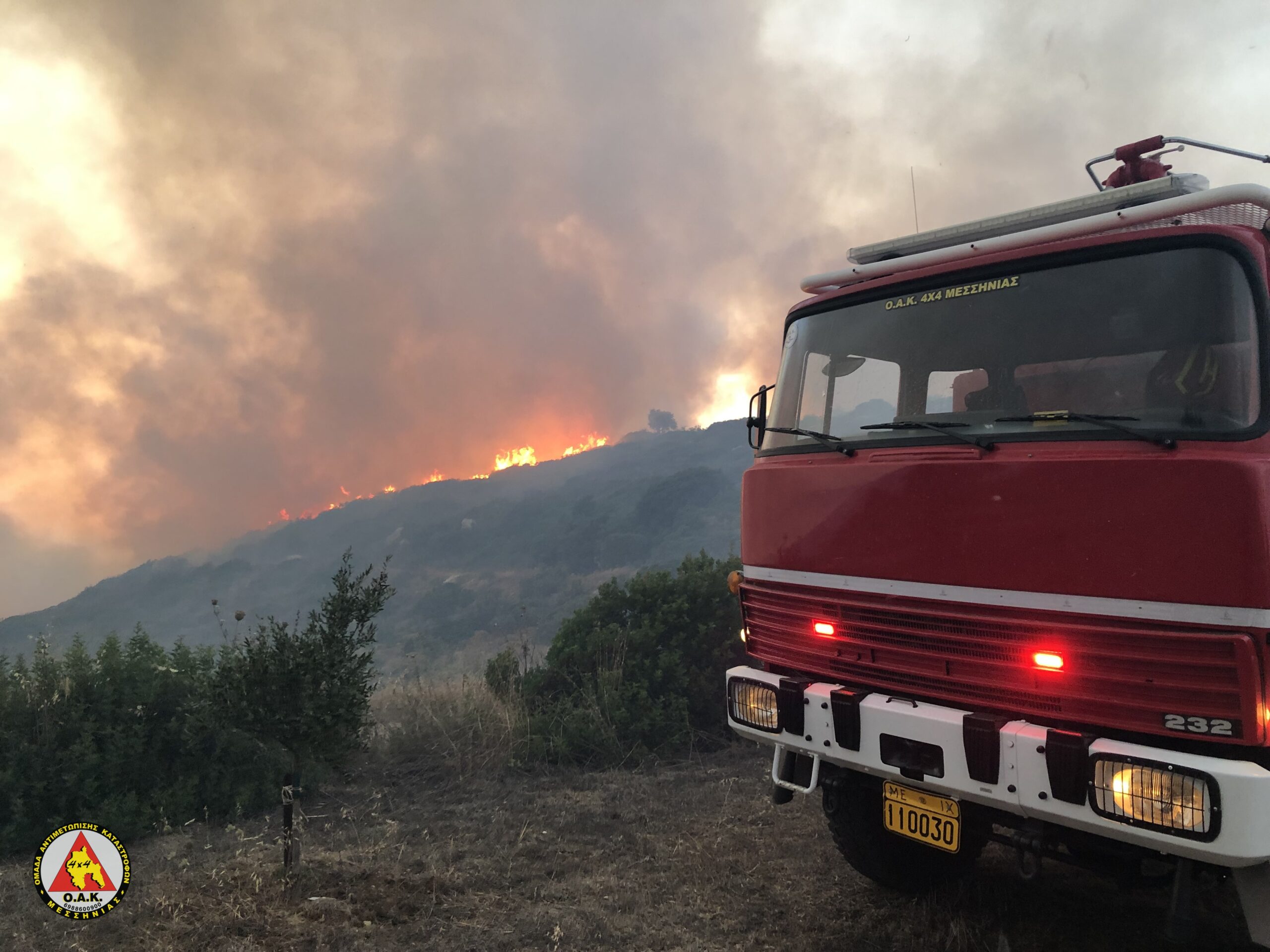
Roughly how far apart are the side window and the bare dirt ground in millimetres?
2562

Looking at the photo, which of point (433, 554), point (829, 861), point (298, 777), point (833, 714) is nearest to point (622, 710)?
point (829, 861)

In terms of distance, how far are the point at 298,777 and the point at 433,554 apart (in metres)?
84.3

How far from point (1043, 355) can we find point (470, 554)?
275 ft

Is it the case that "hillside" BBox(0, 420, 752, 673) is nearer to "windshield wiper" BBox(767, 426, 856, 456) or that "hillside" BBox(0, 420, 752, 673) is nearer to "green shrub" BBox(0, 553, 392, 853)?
"green shrub" BBox(0, 553, 392, 853)

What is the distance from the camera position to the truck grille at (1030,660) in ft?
7.30

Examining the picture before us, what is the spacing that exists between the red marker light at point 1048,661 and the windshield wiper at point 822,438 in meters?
1.15

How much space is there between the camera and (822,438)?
3596 millimetres

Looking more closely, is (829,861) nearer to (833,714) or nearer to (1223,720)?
(833,714)

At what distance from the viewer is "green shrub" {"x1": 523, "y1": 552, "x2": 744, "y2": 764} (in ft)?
23.9

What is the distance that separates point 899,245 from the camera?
153 inches

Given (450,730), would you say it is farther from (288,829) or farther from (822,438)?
(822,438)

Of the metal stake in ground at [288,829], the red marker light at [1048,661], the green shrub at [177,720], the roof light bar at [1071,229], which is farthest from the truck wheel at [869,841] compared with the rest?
the green shrub at [177,720]

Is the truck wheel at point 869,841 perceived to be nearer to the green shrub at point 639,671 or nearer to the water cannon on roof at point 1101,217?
the water cannon on roof at point 1101,217

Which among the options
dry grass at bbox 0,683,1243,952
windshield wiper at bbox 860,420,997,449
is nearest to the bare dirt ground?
dry grass at bbox 0,683,1243,952
